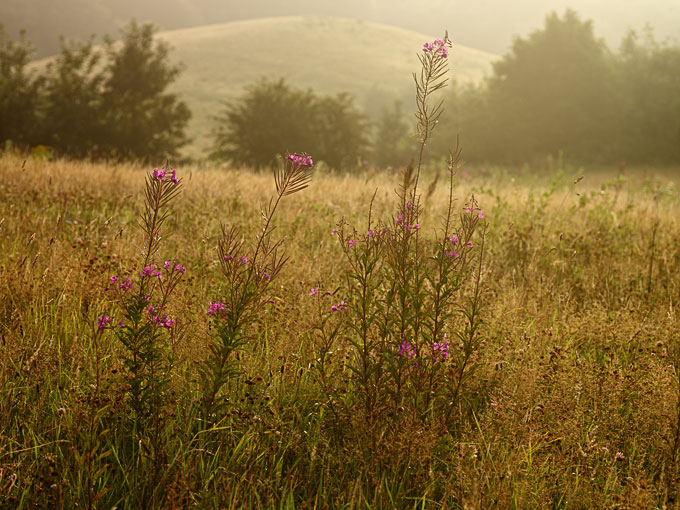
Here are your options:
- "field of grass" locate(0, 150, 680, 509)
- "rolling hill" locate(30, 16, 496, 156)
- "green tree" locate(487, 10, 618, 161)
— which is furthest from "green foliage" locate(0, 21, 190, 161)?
"field of grass" locate(0, 150, 680, 509)

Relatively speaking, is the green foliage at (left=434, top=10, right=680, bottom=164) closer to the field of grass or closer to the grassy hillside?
the field of grass

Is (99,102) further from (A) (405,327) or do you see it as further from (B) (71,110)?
(A) (405,327)

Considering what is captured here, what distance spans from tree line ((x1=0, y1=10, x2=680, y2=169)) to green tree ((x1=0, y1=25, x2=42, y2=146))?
0.19 feet

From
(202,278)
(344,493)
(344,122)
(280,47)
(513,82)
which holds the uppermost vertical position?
(280,47)

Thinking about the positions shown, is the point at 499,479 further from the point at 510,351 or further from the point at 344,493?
the point at 510,351

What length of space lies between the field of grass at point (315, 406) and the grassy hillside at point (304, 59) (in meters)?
44.4

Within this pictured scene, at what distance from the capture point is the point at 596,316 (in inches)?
137

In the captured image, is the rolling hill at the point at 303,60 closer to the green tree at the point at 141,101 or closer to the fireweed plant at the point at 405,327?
the green tree at the point at 141,101

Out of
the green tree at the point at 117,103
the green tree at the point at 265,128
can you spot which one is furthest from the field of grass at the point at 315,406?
the green tree at the point at 117,103

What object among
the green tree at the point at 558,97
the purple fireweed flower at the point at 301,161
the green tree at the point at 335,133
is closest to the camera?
the purple fireweed flower at the point at 301,161

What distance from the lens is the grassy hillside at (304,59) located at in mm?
62688

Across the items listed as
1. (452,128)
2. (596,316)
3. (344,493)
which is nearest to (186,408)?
(344,493)

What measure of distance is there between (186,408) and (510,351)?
168 cm

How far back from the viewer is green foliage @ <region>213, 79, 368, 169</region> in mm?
24297
